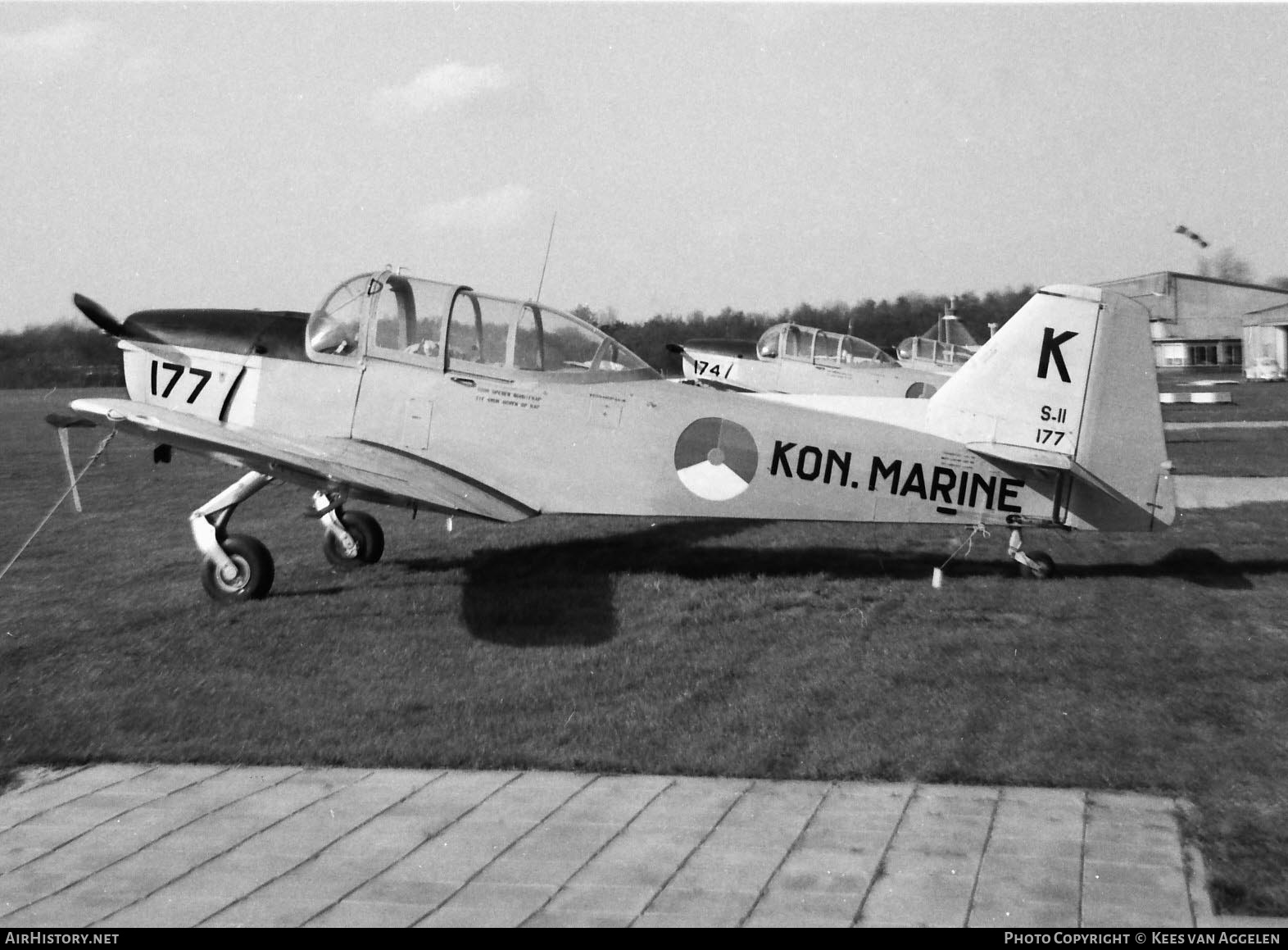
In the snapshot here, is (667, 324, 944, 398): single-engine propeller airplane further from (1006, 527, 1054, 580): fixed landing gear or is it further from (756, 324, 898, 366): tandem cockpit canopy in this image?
(1006, 527, 1054, 580): fixed landing gear

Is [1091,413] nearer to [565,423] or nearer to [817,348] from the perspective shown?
[565,423]

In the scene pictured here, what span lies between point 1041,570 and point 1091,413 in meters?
1.41

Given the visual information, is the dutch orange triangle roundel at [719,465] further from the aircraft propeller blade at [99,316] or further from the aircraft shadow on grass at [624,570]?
the aircraft propeller blade at [99,316]

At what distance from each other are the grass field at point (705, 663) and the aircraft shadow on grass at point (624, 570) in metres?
0.04

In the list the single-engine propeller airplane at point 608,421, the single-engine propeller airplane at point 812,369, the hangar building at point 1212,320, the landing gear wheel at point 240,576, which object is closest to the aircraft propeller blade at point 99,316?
the single-engine propeller airplane at point 608,421

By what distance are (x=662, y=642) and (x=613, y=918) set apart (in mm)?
3358

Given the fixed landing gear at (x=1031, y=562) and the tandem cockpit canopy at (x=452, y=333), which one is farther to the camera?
the fixed landing gear at (x=1031, y=562)

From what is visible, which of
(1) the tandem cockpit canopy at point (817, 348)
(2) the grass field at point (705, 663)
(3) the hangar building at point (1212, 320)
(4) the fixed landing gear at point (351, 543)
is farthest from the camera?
(3) the hangar building at point (1212, 320)

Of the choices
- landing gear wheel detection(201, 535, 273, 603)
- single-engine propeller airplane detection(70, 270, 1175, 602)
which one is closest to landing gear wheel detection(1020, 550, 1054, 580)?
single-engine propeller airplane detection(70, 270, 1175, 602)

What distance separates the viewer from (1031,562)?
29.2 ft

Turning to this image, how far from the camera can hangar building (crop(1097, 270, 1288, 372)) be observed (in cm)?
5209

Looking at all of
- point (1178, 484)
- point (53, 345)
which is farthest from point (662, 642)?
point (53, 345)

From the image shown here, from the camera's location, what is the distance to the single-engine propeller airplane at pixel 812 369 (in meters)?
19.0
